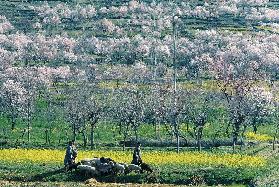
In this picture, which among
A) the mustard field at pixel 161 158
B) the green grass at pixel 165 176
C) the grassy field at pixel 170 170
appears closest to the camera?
the green grass at pixel 165 176

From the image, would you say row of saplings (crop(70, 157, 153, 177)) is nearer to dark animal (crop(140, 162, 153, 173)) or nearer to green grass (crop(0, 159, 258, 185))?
dark animal (crop(140, 162, 153, 173))

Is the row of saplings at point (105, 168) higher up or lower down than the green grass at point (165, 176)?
higher up

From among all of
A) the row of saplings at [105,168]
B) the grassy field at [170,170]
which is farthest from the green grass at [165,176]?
the row of saplings at [105,168]

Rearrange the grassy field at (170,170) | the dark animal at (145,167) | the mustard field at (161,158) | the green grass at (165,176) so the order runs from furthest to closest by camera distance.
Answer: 1. the mustard field at (161,158)
2. the dark animal at (145,167)
3. the grassy field at (170,170)
4. the green grass at (165,176)

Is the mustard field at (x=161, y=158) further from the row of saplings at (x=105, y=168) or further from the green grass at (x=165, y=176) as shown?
the row of saplings at (x=105, y=168)

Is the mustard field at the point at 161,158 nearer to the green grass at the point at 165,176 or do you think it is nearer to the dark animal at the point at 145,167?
the green grass at the point at 165,176

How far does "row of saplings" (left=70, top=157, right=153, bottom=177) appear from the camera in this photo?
50.2 metres

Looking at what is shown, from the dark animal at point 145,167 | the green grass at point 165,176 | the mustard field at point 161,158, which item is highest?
the dark animal at point 145,167

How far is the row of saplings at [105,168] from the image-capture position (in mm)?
50250

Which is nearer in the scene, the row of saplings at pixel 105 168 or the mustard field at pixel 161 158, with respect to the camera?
the row of saplings at pixel 105 168

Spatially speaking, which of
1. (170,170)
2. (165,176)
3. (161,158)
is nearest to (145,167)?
(165,176)

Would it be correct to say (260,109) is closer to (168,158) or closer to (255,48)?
(168,158)

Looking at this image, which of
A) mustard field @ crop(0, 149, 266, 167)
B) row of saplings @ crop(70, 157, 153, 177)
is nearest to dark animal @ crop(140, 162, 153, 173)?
row of saplings @ crop(70, 157, 153, 177)

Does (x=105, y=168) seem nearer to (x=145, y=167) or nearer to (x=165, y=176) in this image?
(x=145, y=167)
